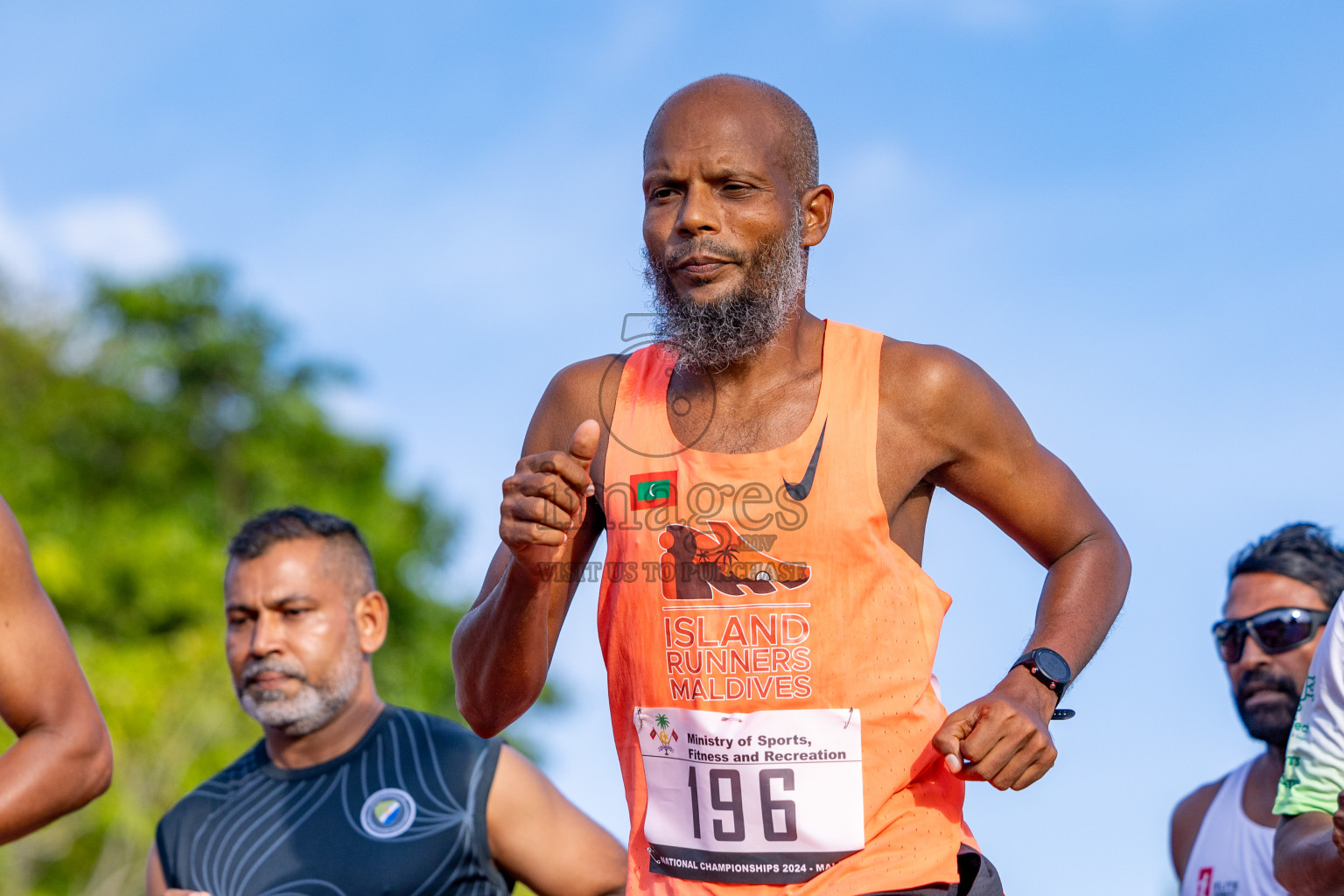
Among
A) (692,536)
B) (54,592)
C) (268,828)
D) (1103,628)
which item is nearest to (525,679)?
(692,536)

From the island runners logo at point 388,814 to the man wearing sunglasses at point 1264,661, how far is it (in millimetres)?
3034

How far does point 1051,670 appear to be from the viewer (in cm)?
284

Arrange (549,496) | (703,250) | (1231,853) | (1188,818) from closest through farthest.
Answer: (549,496), (703,250), (1231,853), (1188,818)

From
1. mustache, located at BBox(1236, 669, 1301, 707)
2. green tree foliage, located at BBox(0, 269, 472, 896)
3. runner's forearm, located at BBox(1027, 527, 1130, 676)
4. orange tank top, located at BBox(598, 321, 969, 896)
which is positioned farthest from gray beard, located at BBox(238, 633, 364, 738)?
green tree foliage, located at BBox(0, 269, 472, 896)

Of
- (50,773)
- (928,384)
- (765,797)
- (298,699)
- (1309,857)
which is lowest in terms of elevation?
(1309,857)

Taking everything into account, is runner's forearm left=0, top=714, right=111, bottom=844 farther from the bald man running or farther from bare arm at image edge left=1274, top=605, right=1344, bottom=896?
bare arm at image edge left=1274, top=605, right=1344, bottom=896

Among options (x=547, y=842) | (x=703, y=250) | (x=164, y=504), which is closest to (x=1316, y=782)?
(x=703, y=250)

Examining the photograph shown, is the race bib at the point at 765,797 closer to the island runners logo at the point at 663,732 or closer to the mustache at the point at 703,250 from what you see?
the island runners logo at the point at 663,732

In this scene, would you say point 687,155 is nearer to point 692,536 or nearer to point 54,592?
point 692,536

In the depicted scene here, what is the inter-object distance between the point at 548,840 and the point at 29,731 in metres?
2.03

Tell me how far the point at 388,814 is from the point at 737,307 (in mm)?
2532

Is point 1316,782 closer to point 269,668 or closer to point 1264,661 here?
point 1264,661

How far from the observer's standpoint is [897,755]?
9.23 feet

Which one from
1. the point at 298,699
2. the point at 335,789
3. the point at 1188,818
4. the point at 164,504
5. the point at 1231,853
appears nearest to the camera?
the point at 335,789
